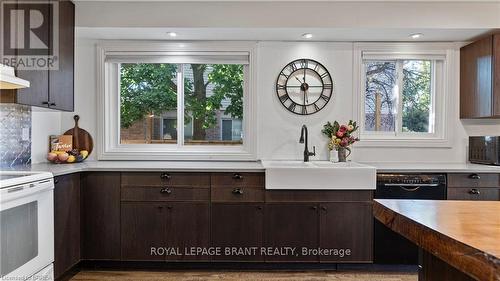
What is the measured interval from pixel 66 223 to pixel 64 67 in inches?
50.5

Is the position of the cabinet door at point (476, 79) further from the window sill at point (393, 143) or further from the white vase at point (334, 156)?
the white vase at point (334, 156)

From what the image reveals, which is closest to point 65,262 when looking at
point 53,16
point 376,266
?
point 53,16

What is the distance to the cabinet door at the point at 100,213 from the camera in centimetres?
285

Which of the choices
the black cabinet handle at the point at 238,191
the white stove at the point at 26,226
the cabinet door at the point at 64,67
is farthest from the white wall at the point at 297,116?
the white stove at the point at 26,226

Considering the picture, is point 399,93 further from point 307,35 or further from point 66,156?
point 66,156

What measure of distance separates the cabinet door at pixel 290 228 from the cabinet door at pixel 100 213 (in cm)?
127

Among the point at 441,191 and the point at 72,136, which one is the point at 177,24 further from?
the point at 441,191

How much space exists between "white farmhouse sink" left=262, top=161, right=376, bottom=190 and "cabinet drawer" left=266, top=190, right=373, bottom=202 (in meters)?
0.05

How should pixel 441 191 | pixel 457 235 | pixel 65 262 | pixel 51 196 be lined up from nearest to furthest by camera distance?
pixel 457 235, pixel 51 196, pixel 65 262, pixel 441 191

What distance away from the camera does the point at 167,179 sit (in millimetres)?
2846

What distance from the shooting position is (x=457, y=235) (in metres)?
0.95

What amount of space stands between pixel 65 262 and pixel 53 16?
1.91 meters

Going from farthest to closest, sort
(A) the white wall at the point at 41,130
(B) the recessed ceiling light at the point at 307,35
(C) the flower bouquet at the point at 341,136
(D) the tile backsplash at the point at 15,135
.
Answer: (C) the flower bouquet at the point at 341,136, (B) the recessed ceiling light at the point at 307,35, (A) the white wall at the point at 41,130, (D) the tile backsplash at the point at 15,135

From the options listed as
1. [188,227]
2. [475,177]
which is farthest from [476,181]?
[188,227]
